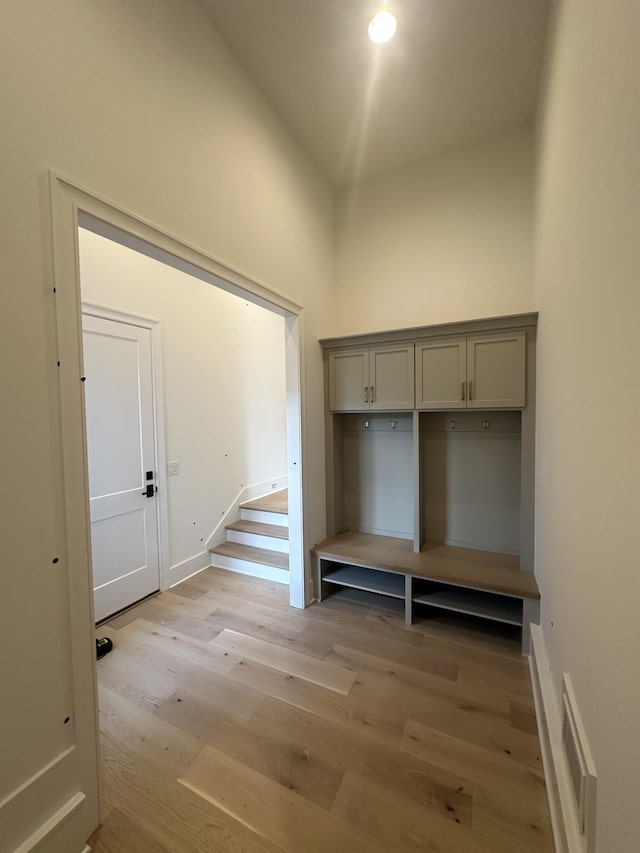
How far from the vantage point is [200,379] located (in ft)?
11.1

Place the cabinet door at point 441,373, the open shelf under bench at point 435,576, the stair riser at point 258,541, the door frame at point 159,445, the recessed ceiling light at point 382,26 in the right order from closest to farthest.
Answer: the recessed ceiling light at point 382,26 < the open shelf under bench at point 435,576 < the cabinet door at point 441,373 < the door frame at point 159,445 < the stair riser at point 258,541

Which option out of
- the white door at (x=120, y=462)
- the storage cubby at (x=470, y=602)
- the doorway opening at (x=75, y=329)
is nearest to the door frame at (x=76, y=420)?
the doorway opening at (x=75, y=329)

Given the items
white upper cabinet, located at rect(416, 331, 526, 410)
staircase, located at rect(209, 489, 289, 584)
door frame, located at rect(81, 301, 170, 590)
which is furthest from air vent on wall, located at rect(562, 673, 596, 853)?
door frame, located at rect(81, 301, 170, 590)

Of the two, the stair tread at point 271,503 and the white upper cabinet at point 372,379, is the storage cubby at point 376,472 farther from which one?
the stair tread at point 271,503

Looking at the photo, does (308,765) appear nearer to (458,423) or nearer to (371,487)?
(371,487)

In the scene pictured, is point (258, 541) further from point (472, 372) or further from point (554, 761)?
point (554, 761)

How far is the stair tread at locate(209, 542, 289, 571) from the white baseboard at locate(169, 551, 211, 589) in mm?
109

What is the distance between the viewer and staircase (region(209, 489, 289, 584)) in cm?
319

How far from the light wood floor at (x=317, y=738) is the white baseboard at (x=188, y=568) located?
21.0 inches

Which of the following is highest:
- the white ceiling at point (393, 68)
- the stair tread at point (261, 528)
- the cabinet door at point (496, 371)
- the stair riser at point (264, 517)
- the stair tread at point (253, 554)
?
the white ceiling at point (393, 68)

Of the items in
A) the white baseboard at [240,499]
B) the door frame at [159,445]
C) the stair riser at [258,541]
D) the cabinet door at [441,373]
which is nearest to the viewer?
the cabinet door at [441,373]

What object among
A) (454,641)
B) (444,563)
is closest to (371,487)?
(444,563)

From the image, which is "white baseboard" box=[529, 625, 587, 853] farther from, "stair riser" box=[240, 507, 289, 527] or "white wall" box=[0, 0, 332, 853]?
"stair riser" box=[240, 507, 289, 527]

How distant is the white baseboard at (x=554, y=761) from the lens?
104cm
